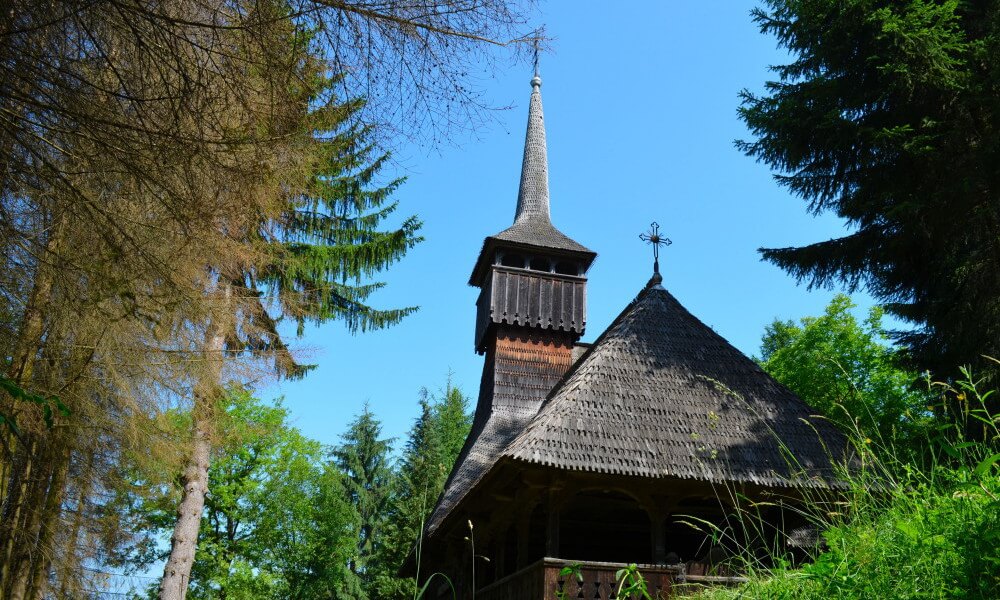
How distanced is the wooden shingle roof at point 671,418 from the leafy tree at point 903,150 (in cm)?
279

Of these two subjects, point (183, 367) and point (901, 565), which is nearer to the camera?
point (901, 565)

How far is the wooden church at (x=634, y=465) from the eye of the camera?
876 centimetres

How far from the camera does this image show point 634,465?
8.93 metres

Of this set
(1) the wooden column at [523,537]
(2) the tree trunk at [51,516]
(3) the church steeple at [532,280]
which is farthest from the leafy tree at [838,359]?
(2) the tree trunk at [51,516]

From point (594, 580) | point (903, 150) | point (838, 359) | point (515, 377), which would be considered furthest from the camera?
point (838, 359)

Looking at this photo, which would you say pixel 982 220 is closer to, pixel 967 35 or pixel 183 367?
pixel 967 35

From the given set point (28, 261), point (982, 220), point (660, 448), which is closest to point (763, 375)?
point (660, 448)

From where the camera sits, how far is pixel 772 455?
942 centimetres

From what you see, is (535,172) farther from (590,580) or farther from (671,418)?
(590,580)

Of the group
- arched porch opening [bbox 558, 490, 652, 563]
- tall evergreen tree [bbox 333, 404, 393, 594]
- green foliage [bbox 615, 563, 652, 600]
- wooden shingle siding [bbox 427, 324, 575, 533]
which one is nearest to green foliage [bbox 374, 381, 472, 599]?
tall evergreen tree [bbox 333, 404, 393, 594]

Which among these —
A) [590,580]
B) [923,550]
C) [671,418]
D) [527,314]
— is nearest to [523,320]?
[527,314]

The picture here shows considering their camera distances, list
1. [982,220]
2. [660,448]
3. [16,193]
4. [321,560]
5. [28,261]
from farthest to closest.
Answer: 1. [321,560]
2. [982,220]
3. [660,448]
4. [28,261]
5. [16,193]

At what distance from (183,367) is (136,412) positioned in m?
0.46

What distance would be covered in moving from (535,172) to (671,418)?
44.0ft
